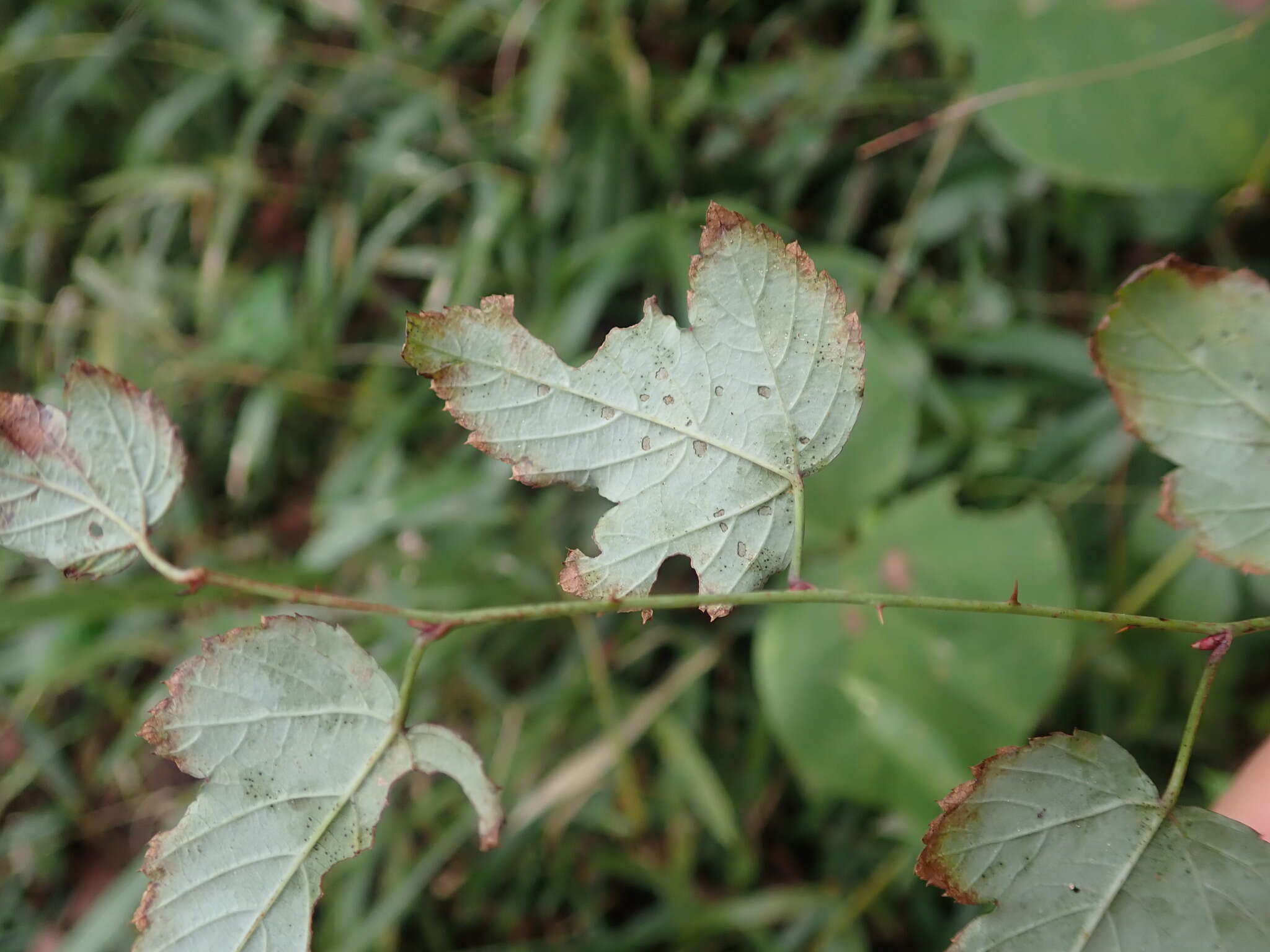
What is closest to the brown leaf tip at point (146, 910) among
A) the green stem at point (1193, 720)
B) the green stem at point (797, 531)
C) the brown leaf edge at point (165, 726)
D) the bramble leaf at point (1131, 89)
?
the brown leaf edge at point (165, 726)

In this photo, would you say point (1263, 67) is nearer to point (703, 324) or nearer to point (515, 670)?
point (703, 324)

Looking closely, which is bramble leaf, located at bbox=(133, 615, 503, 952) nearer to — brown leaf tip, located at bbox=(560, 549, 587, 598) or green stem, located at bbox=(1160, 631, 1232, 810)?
brown leaf tip, located at bbox=(560, 549, 587, 598)

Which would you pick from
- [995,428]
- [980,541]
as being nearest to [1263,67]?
[995,428]

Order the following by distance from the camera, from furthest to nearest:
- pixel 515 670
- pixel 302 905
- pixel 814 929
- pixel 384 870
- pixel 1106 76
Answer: pixel 515 670, pixel 384 870, pixel 814 929, pixel 1106 76, pixel 302 905

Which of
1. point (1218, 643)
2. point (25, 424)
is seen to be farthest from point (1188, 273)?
point (25, 424)

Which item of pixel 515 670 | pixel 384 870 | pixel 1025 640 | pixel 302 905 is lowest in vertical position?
pixel 384 870

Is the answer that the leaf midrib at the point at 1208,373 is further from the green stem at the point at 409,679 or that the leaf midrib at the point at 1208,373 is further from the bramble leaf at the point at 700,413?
the green stem at the point at 409,679

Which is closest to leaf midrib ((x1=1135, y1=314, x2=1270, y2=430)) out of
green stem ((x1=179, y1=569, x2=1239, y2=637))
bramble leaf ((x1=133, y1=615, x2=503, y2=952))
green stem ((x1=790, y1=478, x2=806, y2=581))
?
green stem ((x1=179, y1=569, x2=1239, y2=637))
